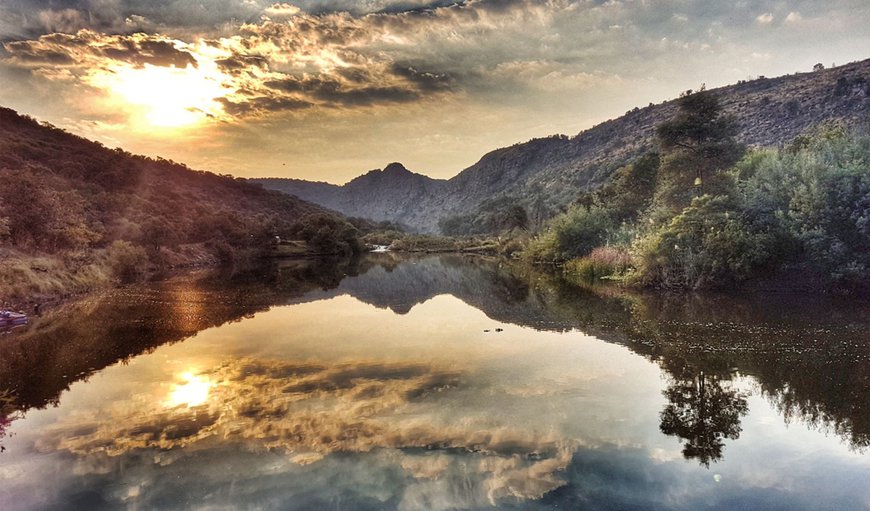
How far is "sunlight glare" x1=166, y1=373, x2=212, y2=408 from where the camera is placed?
482 inches

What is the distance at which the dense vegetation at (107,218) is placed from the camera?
36.3 m

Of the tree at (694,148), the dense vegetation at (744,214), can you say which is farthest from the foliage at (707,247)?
the tree at (694,148)

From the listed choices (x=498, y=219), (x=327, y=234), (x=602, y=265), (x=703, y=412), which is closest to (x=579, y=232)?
(x=602, y=265)

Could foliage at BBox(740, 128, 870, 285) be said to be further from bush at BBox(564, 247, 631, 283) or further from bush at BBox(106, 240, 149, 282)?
bush at BBox(106, 240, 149, 282)

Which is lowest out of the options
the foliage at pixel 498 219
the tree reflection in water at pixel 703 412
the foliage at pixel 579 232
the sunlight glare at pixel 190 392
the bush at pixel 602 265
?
the sunlight glare at pixel 190 392

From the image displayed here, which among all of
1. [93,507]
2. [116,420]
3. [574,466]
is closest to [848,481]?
[574,466]

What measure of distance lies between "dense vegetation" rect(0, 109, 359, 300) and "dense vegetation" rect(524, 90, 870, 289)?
39.0 meters

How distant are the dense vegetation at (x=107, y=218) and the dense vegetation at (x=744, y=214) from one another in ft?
128

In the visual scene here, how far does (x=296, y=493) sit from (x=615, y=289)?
1145 inches

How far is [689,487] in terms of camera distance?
7891 millimetres

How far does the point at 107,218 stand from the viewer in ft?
226

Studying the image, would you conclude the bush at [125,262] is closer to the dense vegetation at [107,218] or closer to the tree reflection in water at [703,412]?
the dense vegetation at [107,218]

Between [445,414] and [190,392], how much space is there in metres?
6.83

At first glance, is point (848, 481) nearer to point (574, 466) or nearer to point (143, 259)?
point (574, 466)
